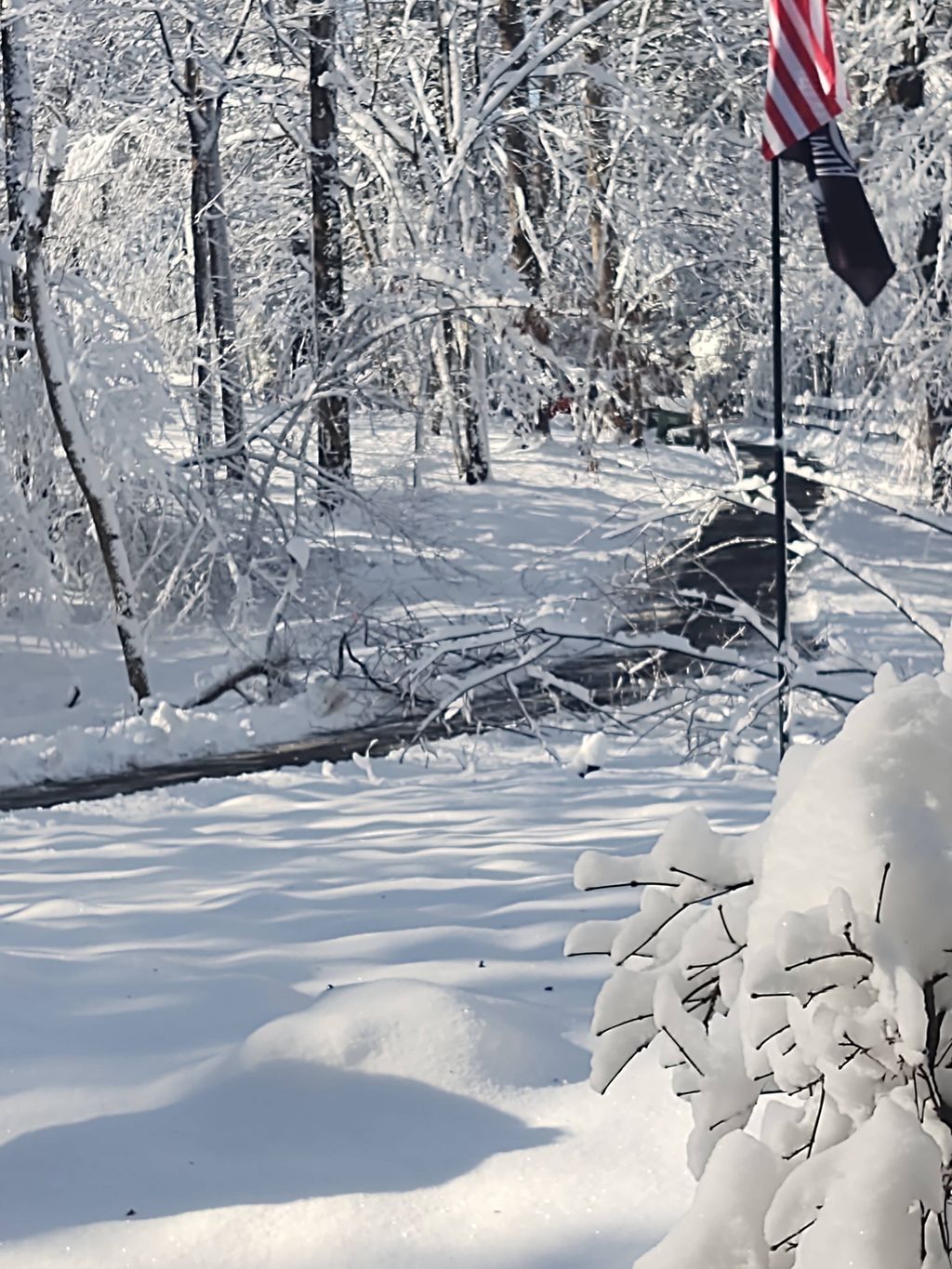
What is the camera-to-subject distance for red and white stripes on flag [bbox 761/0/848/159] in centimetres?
690

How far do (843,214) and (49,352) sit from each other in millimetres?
5873

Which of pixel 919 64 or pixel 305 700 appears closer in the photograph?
pixel 305 700

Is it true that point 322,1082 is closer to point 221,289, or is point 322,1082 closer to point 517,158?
point 221,289

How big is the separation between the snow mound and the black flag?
5397 millimetres

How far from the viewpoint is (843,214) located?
26.0 feet

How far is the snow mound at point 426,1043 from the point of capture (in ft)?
9.91

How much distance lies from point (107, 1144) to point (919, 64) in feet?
59.9

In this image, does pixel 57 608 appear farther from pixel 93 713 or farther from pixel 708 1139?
pixel 708 1139

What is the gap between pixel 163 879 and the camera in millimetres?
5355

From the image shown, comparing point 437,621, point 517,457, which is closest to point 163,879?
point 437,621

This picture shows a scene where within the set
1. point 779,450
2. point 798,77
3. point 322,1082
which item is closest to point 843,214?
point 798,77

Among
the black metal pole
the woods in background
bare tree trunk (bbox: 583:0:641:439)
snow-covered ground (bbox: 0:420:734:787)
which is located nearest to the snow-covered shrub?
the black metal pole

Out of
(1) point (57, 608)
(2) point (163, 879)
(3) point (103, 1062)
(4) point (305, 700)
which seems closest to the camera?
(3) point (103, 1062)

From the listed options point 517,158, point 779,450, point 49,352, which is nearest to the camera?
point 779,450
